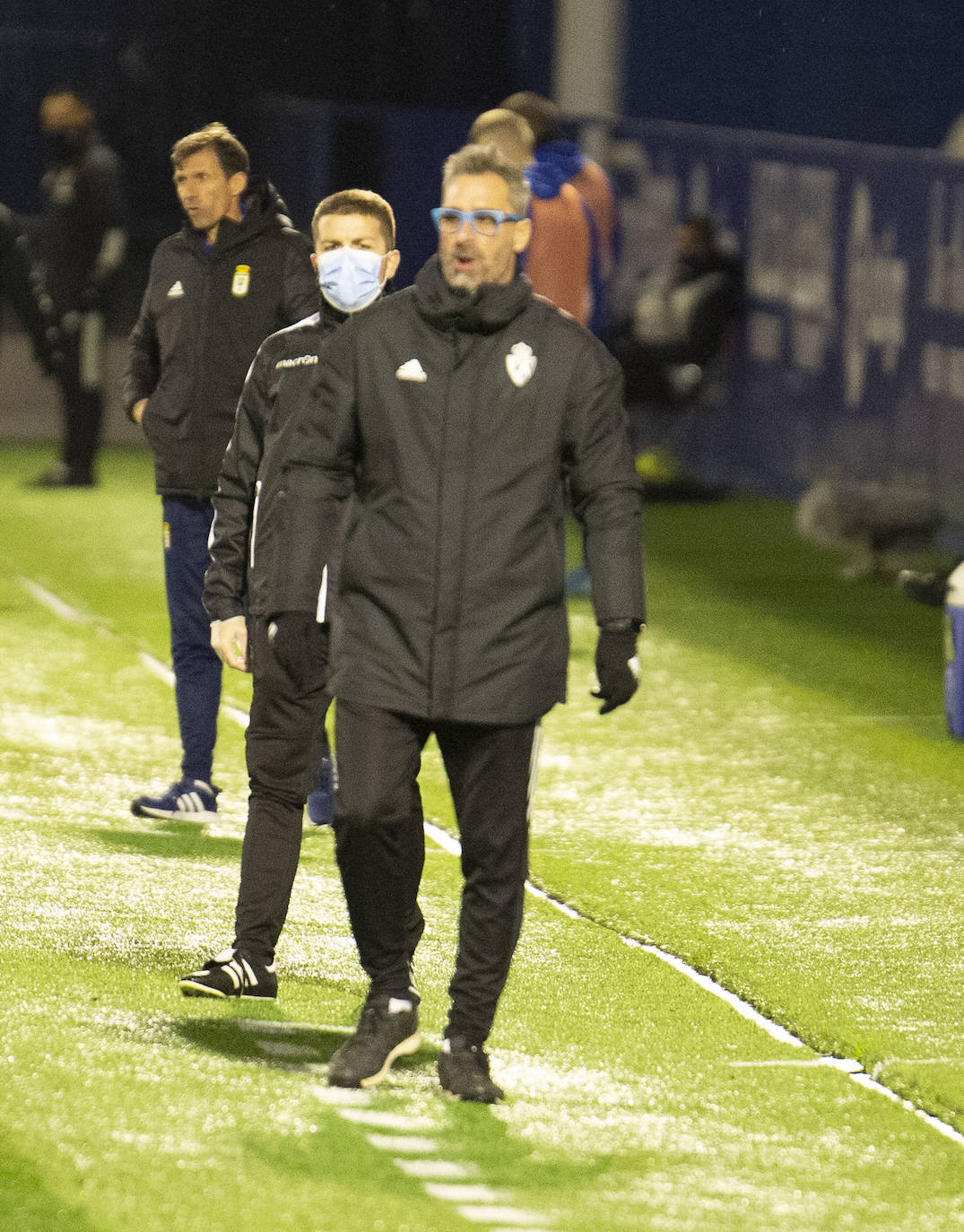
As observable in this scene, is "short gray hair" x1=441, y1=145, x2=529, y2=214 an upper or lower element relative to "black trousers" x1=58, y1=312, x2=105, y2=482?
upper

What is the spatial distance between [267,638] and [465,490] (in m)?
0.99

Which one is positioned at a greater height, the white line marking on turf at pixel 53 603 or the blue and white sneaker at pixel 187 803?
the blue and white sneaker at pixel 187 803

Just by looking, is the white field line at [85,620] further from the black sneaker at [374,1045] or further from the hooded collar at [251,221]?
the black sneaker at [374,1045]

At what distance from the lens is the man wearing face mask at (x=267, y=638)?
4992 millimetres

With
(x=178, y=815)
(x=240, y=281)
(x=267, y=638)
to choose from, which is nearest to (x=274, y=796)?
(x=267, y=638)

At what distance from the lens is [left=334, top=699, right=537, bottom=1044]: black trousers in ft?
13.9

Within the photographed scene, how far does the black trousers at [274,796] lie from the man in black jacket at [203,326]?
141 centimetres

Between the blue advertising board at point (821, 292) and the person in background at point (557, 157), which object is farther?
the blue advertising board at point (821, 292)

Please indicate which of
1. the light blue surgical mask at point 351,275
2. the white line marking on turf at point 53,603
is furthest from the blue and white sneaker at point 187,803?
the white line marking on turf at point 53,603

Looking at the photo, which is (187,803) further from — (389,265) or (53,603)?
(53,603)

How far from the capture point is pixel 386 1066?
4.43 m

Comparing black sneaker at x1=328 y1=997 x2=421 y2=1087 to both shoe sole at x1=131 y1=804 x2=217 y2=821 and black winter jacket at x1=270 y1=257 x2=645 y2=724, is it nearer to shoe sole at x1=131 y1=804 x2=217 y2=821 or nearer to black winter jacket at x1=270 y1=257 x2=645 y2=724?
black winter jacket at x1=270 y1=257 x2=645 y2=724

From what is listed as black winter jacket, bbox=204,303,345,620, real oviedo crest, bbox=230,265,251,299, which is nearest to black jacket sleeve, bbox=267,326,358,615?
black winter jacket, bbox=204,303,345,620

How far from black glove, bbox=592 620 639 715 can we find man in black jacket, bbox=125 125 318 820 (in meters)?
2.34
